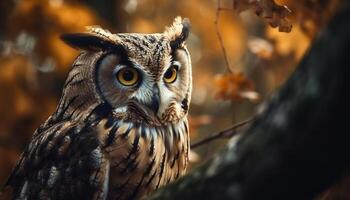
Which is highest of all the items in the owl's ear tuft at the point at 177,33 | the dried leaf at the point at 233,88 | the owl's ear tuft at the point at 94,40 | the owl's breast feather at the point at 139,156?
the owl's ear tuft at the point at 94,40

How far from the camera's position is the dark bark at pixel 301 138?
1.88 meters

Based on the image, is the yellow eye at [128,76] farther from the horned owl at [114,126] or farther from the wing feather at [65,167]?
the wing feather at [65,167]

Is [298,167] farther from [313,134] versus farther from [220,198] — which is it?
[220,198]

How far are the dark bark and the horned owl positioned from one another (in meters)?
1.31

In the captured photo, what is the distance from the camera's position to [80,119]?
3750 millimetres

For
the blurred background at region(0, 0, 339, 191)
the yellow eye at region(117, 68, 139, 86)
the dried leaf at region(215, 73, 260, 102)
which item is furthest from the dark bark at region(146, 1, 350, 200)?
the blurred background at region(0, 0, 339, 191)

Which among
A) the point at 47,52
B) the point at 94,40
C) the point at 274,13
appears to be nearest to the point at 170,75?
the point at 94,40

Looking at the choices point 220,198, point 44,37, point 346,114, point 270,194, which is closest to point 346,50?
point 346,114

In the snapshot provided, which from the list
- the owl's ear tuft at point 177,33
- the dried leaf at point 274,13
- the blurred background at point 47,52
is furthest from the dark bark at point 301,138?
the blurred background at point 47,52

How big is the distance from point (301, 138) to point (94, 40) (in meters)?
2.00

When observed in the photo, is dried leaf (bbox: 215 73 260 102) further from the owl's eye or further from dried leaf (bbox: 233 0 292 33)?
dried leaf (bbox: 233 0 292 33)

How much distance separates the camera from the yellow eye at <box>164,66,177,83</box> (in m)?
3.86

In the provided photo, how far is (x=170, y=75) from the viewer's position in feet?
12.7

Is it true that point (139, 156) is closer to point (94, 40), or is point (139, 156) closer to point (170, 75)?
point (170, 75)
